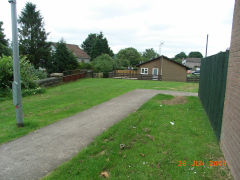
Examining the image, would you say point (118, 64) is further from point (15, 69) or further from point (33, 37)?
point (15, 69)

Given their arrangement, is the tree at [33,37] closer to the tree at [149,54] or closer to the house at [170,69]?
the house at [170,69]

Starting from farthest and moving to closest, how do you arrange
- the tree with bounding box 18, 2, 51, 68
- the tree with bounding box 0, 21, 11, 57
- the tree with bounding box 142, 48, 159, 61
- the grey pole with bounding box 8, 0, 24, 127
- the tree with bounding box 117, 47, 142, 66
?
the tree with bounding box 142, 48, 159, 61 < the tree with bounding box 117, 47, 142, 66 < the tree with bounding box 18, 2, 51, 68 < the tree with bounding box 0, 21, 11, 57 < the grey pole with bounding box 8, 0, 24, 127

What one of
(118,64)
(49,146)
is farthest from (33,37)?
(49,146)

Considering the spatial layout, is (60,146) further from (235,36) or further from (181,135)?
(235,36)

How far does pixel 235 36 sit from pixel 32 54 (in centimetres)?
3058

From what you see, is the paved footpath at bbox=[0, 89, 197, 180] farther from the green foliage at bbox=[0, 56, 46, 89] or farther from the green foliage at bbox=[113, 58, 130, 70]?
the green foliage at bbox=[113, 58, 130, 70]

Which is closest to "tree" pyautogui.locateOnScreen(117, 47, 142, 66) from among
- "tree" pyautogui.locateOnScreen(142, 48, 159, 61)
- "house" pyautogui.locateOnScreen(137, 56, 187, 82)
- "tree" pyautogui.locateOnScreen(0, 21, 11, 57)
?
"tree" pyautogui.locateOnScreen(142, 48, 159, 61)

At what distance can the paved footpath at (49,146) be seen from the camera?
3418 mm

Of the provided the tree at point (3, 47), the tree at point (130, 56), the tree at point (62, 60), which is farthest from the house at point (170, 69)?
the tree at point (130, 56)

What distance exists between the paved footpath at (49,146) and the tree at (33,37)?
25953mm

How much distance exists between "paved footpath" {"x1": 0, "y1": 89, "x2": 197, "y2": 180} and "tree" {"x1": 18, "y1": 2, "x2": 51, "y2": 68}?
2595cm

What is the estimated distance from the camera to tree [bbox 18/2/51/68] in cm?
2941

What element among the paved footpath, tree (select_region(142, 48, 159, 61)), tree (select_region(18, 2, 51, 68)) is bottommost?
the paved footpath

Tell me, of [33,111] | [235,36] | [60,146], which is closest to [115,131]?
[60,146]
